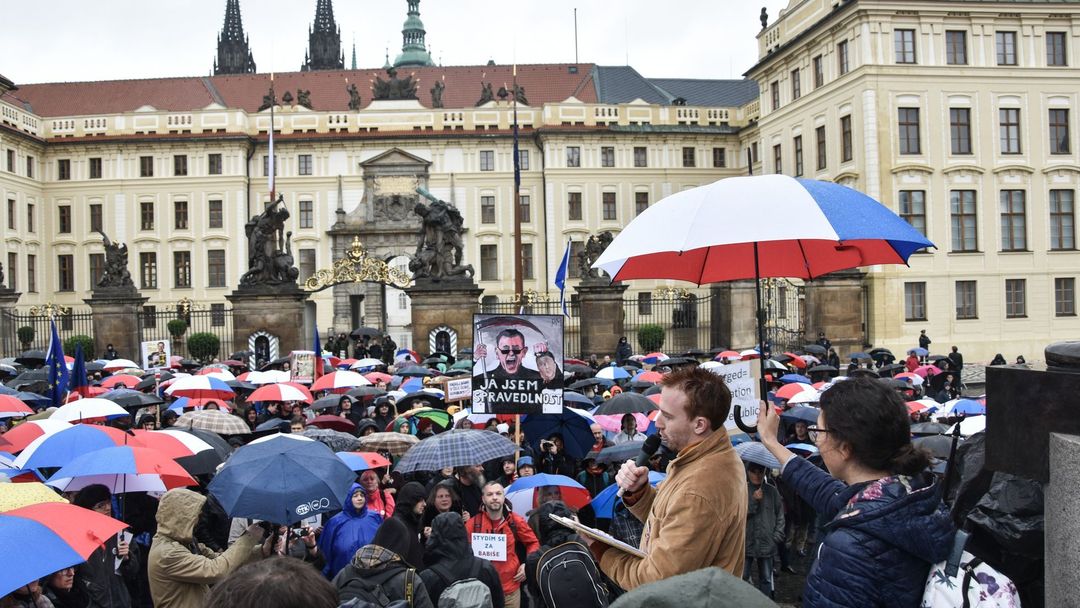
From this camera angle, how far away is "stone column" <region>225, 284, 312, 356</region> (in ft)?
90.0

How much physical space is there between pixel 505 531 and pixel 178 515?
6.25 feet

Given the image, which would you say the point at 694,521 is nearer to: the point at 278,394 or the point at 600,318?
the point at 278,394

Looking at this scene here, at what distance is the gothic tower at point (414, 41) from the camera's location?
8119 cm

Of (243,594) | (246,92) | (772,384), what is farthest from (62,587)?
(246,92)

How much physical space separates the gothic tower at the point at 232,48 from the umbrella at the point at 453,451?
10143cm

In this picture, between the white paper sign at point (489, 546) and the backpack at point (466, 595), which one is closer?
the backpack at point (466, 595)

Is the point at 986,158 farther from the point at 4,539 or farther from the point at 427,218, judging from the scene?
the point at 4,539

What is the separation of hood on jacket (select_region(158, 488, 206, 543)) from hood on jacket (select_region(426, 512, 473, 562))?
1.33 m

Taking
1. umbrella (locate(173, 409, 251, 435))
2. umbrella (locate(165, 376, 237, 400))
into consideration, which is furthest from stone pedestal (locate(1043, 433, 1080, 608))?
umbrella (locate(165, 376, 237, 400))

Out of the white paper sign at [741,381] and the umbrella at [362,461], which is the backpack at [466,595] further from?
the umbrella at [362,461]

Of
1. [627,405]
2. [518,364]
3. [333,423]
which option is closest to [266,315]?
[333,423]

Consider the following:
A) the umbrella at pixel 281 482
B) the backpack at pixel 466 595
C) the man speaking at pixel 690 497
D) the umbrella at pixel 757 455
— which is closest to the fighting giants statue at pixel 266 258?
the umbrella at pixel 757 455

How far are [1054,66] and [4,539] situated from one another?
39692 millimetres

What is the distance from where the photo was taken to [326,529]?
6.52 m
